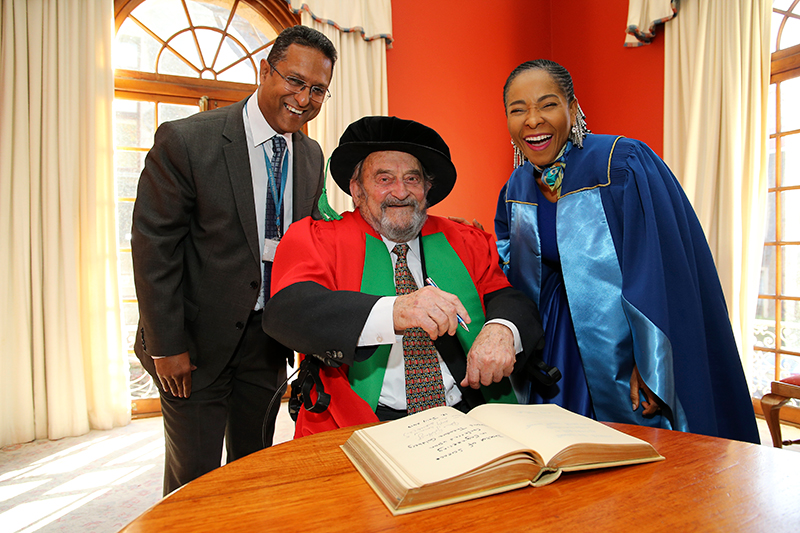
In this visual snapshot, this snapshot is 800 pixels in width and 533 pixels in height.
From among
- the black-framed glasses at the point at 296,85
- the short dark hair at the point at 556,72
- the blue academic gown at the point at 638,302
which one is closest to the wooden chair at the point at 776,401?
the blue academic gown at the point at 638,302

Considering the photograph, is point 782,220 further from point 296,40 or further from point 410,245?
point 296,40

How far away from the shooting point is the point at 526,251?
1819mm

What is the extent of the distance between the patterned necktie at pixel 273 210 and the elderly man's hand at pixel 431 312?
2.36ft

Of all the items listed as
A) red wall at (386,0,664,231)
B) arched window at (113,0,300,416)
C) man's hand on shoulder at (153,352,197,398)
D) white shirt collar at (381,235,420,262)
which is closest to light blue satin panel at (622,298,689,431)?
white shirt collar at (381,235,420,262)

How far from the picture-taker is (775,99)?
154 inches

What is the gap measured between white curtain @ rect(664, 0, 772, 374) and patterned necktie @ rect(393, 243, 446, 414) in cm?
322

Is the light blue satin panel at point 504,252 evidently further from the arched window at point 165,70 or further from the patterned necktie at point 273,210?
the arched window at point 165,70

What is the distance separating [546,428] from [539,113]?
112 centimetres

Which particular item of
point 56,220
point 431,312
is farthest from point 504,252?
point 56,220

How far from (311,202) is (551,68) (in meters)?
1.02

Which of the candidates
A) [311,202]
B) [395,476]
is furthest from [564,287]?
[395,476]

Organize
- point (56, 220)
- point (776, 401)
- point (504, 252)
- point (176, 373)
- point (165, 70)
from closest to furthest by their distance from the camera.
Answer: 1. point (176, 373)
2. point (504, 252)
3. point (776, 401)
4. point (56, 220)
5. point (165, 70)

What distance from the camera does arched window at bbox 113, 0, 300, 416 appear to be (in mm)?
4070

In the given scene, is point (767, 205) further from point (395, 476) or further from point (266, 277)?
point (395, 476)
